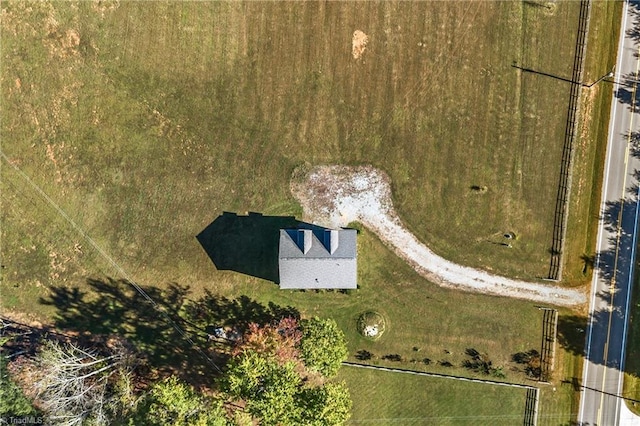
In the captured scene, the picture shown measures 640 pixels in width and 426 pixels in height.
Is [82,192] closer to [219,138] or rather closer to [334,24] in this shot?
[219,138]

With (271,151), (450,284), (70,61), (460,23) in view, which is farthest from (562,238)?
(70,61)

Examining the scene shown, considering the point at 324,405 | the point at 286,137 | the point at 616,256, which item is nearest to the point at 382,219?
the point at 286,137

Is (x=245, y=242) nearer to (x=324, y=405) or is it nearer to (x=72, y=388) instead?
(x=324, y=405)

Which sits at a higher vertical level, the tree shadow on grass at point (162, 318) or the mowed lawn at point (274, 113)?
A: the mowed lawn at point (274, 113)

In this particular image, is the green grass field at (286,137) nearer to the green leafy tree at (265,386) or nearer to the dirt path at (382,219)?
the dirt path at (382,219)

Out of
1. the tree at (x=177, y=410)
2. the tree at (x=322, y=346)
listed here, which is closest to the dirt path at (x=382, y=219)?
the tree at (x=322, y=346)

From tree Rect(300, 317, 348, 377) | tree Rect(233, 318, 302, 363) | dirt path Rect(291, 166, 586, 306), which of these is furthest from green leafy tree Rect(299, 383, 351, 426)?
dirt path Rect(291, 166, 586, 306)

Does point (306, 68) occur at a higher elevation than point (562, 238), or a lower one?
higher
